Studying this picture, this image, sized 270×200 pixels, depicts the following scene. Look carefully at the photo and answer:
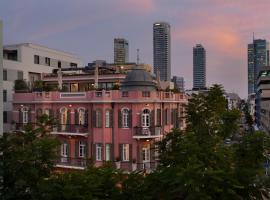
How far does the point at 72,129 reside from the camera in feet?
118

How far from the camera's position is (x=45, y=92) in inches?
1489

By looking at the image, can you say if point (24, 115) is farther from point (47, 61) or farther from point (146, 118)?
point (47, 61)

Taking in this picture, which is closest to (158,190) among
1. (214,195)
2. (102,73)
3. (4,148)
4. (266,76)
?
(214,195)

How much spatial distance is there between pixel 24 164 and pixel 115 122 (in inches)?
640

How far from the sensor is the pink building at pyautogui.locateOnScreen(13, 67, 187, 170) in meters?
33.6

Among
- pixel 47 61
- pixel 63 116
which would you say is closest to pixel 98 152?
pixel 63 116

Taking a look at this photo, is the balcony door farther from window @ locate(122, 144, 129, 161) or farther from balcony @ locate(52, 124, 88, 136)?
balcony @ locate(52, 124, 88, 136)

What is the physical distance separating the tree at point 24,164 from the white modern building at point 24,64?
73.3 ft

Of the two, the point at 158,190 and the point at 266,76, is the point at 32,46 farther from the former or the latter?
the point at 266,76

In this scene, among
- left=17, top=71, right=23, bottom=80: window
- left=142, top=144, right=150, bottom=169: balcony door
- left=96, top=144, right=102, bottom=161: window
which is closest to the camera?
left=142, top=144, right=150, bottom=169: balcony door

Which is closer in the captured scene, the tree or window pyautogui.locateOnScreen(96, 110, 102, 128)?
the tree

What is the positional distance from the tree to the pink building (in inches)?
518

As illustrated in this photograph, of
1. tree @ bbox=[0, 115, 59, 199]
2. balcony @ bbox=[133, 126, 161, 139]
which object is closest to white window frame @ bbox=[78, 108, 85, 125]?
balcony @ bbox=[133, 126, 161, 139]

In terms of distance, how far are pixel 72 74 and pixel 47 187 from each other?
108 feet
